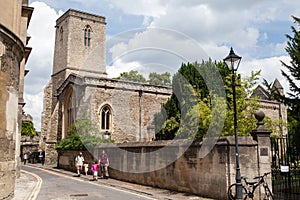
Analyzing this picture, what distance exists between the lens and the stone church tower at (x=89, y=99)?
1081 inches

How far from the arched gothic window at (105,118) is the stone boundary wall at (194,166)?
38.8 feet

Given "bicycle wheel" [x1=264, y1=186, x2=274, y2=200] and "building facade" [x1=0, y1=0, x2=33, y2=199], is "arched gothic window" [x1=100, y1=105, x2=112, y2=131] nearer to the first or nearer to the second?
"building facade" [x1=0, y1=0, x2=33, y2=199]

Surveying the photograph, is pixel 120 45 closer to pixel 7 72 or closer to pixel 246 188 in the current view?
pixel 7 72

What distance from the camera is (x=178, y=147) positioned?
11.8 meters

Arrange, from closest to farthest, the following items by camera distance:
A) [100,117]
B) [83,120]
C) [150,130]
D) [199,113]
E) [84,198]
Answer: [84,198]
[199,113]
[83,120]
[100,117]
[150,130]

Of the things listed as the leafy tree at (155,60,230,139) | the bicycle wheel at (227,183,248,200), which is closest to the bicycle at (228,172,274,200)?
the bicycle wheel at (227,183,248,200)

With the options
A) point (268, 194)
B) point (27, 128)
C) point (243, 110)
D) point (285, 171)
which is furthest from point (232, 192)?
point (27, 128)

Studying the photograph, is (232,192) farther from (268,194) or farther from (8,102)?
(8,102)

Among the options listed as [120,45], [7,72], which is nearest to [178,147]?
[120,45]

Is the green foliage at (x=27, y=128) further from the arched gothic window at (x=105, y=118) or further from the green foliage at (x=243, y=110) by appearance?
the green foliage at (x=243, y=110)

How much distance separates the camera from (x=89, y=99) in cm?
2692

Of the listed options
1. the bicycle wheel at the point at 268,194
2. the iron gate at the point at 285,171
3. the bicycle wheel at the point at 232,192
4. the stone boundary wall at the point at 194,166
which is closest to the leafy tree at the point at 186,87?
the stone boundary wall at the point at 194,166

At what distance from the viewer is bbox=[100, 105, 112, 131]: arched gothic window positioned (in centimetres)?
2795

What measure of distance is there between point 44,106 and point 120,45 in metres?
27.0
